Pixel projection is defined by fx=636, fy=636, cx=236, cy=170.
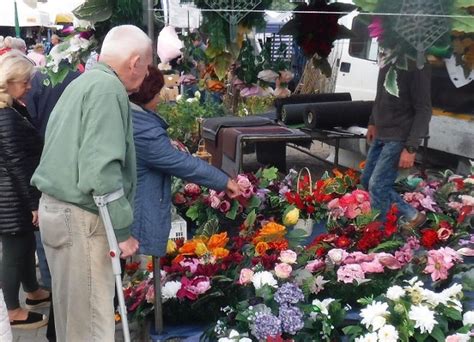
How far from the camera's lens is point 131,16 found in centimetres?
305

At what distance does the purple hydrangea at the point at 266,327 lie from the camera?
2.58m

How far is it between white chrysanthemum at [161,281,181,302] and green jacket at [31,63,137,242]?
0.79 metres

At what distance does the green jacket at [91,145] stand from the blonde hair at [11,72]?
1.21 meters

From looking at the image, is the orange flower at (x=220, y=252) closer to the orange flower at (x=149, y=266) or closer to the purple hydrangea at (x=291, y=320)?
the orange flower at (x=149, y=266)

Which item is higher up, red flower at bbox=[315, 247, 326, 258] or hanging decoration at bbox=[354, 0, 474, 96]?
hanging decoration at bbox=[354, 0, 474, 96]

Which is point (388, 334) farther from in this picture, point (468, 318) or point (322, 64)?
point (322, 64)

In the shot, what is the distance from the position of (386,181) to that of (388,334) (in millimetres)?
1670

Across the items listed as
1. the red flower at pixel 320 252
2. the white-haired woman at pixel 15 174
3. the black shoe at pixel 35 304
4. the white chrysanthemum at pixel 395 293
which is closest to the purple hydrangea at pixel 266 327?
the white chrysanthemum at pixel 395 293

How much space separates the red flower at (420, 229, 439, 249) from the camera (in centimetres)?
344

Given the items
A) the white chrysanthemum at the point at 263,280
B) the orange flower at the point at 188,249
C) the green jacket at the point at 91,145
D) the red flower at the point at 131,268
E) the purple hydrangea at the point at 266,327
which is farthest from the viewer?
the red flower at the point at 131,268

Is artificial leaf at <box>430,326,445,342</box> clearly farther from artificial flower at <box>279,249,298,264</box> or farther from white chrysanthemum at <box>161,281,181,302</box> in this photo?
white chrysanthemum at <box>161,281,181,302</box>

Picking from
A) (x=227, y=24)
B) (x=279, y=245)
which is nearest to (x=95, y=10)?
(x=227, y=24)

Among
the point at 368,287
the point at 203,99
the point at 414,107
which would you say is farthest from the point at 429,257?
the point at 203,99

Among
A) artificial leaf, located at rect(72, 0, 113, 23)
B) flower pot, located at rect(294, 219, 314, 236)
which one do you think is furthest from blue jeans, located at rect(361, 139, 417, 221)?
artificial leaf, located at rect(72, 0, 113, 23)
